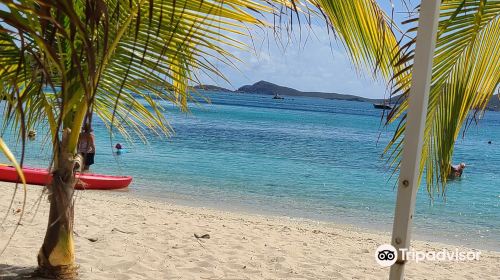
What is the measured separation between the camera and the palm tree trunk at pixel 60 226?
3246mm

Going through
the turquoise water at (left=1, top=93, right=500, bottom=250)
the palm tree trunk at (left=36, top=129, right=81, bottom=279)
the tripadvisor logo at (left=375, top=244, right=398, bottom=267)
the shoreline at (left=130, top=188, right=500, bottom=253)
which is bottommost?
the turquoise water at (left=1, top=93, right=500, bottom=250)

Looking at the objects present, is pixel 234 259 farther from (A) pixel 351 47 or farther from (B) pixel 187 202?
(B) pixel 187 202

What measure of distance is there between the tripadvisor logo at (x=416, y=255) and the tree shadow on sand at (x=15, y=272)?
7.98 ft

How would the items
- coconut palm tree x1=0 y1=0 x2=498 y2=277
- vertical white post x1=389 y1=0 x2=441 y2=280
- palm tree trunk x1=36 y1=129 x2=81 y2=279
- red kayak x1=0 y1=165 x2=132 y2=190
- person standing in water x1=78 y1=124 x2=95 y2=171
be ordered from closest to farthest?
1. person standing in water x1=78 y1=124 x2=95 y2=171
2. vertical white post x1=389 y1=0 x2=441 y2=280
3. coconut palm tree x1=0 y1=0 x2=498 y2=277
4. palm tree trunk x1=36 y1=129 x2=81 y2=279
5. red kayak x1=0 y1=165 x2=132 y2=190

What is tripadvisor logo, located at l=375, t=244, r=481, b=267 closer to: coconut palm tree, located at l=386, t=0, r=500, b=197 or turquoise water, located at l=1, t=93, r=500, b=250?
coconut palm tree, located at l=386, t=0, r=500, b=197

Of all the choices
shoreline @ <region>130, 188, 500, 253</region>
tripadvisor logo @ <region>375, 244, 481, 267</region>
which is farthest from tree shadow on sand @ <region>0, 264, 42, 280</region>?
shoreline @ <region>130, 188, 500, 253</region>

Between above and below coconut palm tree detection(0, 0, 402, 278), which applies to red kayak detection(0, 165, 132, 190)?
below

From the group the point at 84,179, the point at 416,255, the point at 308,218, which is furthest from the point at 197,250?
the point at 84,179

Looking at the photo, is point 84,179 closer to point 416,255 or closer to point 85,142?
point 416,255

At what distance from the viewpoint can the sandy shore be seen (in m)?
4.74

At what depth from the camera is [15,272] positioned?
389 centimetres

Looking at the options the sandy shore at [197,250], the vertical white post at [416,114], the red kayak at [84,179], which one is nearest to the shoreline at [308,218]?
the red kayak at [84,179]

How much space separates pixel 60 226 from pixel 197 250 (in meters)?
2.59

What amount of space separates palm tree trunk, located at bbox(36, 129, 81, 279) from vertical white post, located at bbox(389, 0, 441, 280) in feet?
6.78
